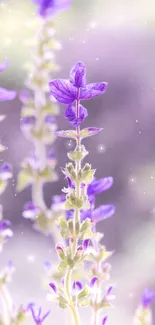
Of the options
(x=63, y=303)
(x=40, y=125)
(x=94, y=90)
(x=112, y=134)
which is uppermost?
(x=112, y=134)

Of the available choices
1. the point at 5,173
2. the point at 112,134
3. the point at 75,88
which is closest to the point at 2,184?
the point at 5,173

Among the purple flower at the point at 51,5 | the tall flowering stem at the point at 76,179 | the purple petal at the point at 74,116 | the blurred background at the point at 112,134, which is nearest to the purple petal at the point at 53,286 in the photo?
the tall flowering stem at the point at 76,179

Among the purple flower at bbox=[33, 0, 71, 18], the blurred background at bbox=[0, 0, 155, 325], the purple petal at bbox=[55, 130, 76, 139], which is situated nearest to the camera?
the purple petal at bbox=[55, 130, 76, 139]

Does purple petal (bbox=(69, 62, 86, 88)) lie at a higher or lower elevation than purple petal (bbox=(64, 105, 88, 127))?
higher

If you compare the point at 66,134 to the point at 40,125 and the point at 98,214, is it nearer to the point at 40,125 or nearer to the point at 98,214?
the point at 98,214

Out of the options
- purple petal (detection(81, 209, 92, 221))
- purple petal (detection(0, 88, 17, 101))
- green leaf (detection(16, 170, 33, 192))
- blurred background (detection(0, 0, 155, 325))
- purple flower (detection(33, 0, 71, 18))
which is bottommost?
purple petal (detection(81, 209, 92, 221))

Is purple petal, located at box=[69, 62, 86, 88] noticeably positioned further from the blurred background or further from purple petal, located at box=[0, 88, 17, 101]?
the blurred background

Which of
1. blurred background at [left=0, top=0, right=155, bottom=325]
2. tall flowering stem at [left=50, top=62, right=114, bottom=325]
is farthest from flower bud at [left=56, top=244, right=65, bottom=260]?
blurred background at [left=0, top=0, right=155, bottom=325]
